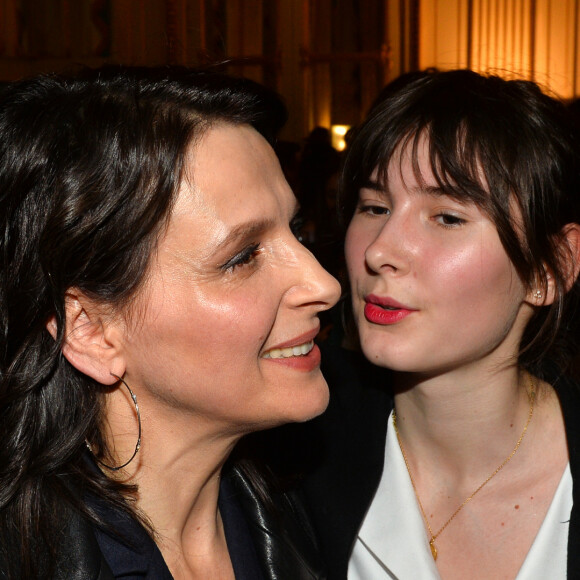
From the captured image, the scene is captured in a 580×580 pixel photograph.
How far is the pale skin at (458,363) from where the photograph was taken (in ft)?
6.10

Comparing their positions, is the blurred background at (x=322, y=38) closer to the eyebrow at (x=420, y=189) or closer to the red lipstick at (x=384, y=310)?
the eyebrow at (x=420, y=189)

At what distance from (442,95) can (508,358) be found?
2.26 ft

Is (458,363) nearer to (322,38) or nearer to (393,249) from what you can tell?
(393,249)

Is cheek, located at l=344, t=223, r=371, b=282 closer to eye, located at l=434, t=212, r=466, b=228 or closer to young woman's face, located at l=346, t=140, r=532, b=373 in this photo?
young woman's face, located at l=346, t=140, r=532, b=373

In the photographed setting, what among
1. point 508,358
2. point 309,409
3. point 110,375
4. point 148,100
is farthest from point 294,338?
point 508,358

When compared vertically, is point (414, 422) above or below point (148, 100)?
below

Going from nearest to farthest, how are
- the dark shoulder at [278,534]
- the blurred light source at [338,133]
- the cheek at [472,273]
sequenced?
the dark shoulder at [278,534], the cheek at [472,273], the blurred light source at [338,133]

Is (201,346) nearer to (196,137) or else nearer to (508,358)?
(196,137)

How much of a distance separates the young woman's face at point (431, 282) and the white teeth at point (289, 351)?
30 centimetres

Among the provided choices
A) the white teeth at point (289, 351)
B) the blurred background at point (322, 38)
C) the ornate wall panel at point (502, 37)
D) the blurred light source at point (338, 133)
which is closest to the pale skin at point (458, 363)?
the white teeth at point (289, 351)

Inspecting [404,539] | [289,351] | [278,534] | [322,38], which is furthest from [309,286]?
[322,38]

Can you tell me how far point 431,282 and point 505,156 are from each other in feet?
1.13

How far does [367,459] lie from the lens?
2053 mm

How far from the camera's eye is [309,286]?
1.60m
